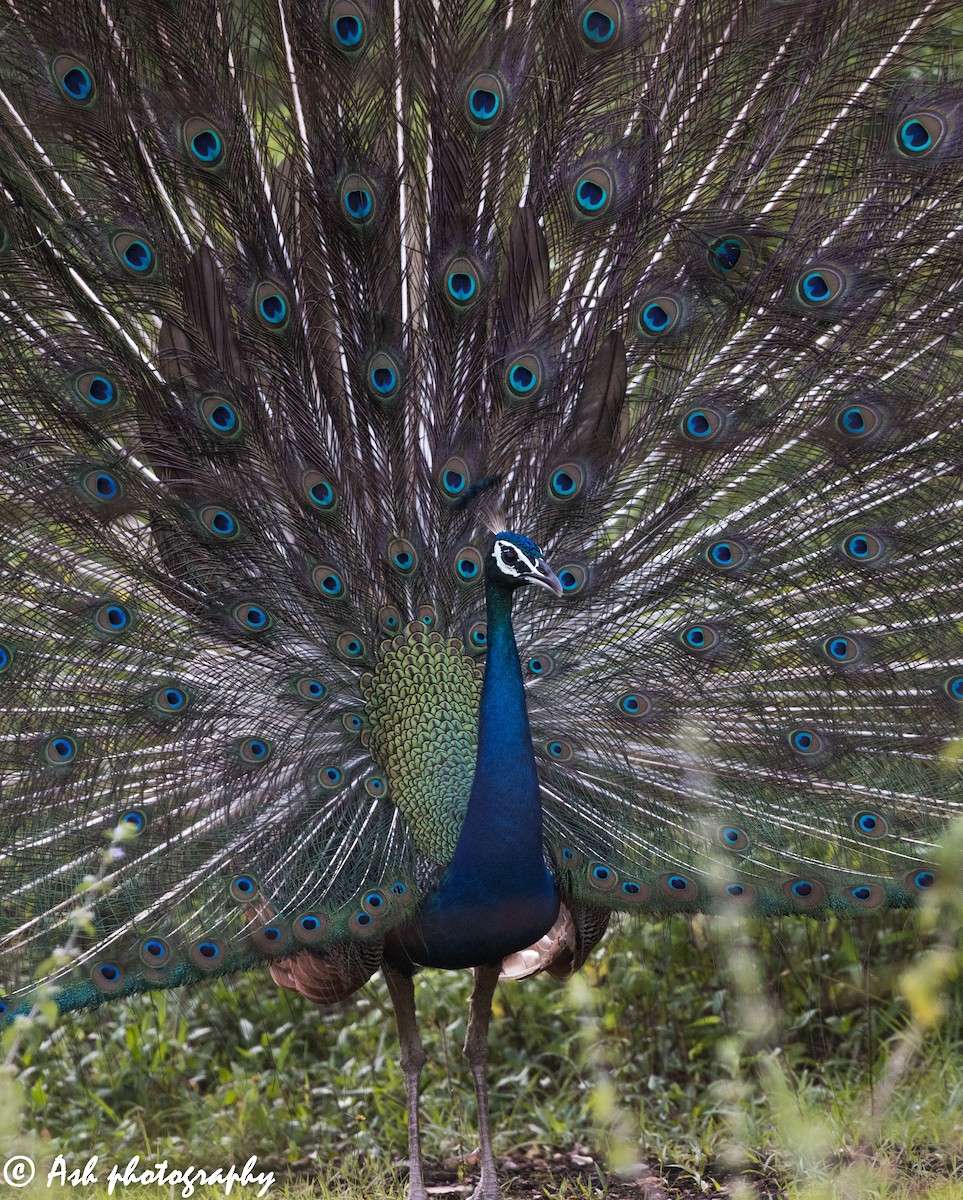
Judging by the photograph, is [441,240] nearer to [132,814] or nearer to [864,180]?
[864,180]

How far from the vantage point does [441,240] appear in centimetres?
380

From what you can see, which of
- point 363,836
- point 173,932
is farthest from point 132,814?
point 363,836

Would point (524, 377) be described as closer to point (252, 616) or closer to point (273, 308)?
point (273, 308)

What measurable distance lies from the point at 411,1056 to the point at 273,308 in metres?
2.29

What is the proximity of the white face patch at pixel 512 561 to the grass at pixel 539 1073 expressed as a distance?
1483 millimetres

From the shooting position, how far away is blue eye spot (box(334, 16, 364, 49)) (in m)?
3.51

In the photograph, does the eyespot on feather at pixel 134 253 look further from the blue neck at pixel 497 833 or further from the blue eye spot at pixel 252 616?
the blue neck at pixel 497 833

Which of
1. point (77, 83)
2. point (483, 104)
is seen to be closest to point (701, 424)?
point (483, 104)

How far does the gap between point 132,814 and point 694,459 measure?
6.17 ft

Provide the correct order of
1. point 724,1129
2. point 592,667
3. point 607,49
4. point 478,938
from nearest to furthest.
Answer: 1. point 607,49
2. point 478,938
3. point 592,667
4. point 724,1129

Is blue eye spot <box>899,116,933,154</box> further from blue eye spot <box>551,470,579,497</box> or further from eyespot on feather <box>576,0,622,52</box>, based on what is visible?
blue eye spot <box>551,470,579,497</box>

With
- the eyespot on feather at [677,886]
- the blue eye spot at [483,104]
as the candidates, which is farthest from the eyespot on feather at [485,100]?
the eyespot on feather at [677,886]

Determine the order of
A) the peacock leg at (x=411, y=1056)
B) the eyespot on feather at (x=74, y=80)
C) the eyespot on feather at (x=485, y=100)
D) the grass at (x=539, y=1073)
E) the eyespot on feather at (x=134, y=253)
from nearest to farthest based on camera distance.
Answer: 1. the eyespot on feather at (x=74, y=80)
2. the eyespot on feather at (x=485, y=100)
3. the eyespot on feather at (x=134, y=253)
4. the peacock leg at (x=411, y=1056)
5. the grass at (x=539, y=1073)

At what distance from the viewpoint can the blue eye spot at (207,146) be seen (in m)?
3.60
